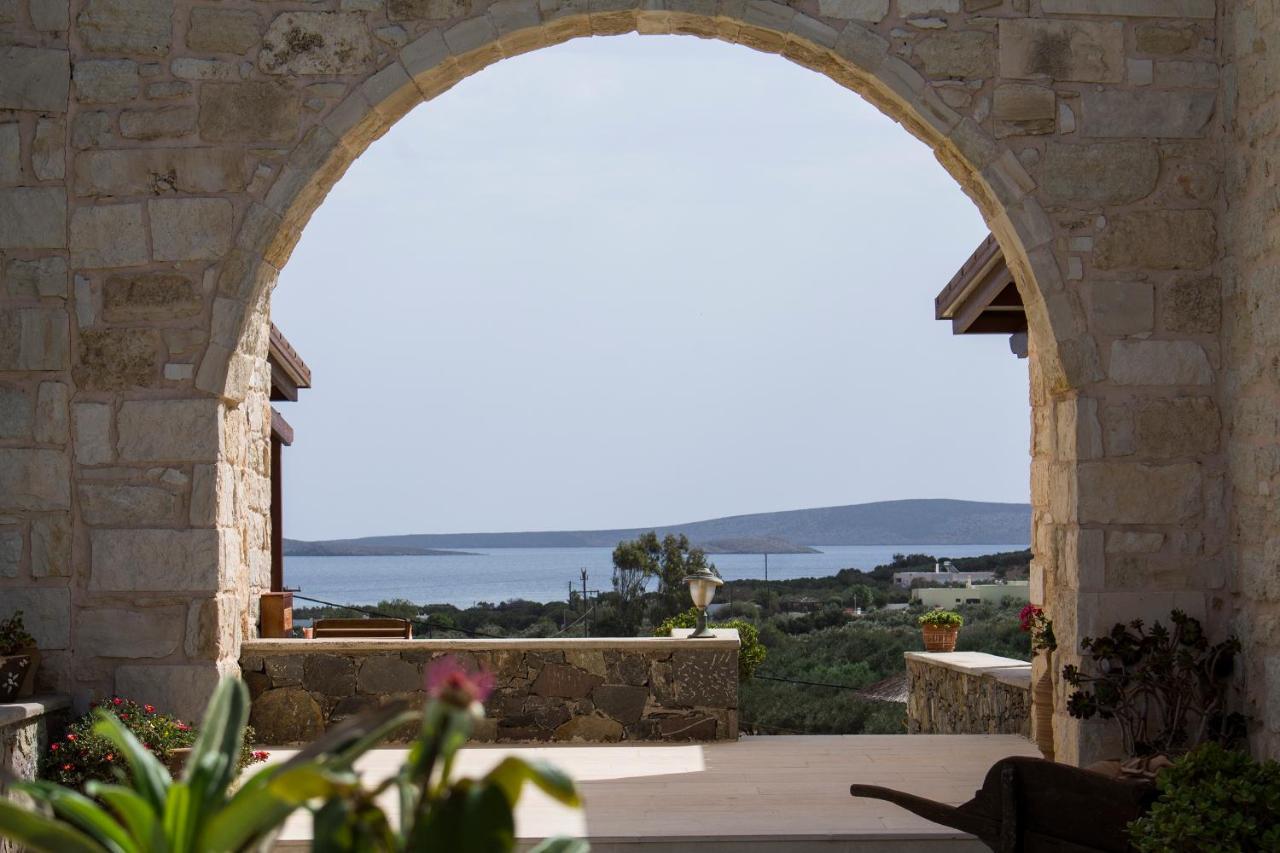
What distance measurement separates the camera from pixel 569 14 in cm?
557

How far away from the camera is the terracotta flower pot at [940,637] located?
30.1 ft

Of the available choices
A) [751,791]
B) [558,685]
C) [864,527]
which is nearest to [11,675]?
[558,685]

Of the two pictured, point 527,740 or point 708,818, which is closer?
point 708,818

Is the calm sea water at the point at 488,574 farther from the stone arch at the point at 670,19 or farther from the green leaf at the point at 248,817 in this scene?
the green leaf at the point at 248,817

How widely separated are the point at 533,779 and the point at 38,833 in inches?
27.3

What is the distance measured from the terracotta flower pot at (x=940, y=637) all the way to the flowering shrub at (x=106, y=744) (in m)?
5.21

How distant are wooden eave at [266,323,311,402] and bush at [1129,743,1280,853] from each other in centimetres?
582

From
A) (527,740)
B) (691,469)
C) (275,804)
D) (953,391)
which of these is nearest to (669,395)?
(691,469)

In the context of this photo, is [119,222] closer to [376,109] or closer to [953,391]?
[376,109]

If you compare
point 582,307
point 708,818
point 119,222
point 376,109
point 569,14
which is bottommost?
point 708,818

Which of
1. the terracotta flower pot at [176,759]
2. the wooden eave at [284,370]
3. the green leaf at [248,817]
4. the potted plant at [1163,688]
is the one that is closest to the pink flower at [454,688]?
the green leaf at [248,817]

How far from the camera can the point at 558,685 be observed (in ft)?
22.3

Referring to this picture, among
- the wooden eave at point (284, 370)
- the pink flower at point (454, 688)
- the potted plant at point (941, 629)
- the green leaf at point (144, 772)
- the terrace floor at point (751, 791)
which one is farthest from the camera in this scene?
the potted plant at point (941, 629)

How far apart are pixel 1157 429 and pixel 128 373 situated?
422cm
